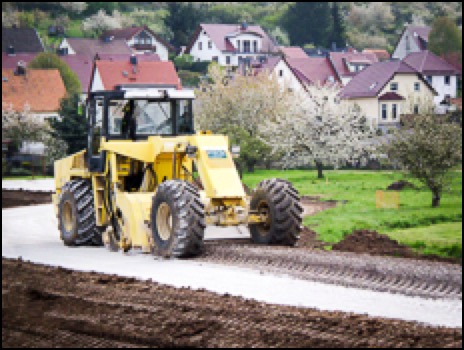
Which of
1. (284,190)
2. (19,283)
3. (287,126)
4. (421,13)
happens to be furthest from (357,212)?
(421,13)

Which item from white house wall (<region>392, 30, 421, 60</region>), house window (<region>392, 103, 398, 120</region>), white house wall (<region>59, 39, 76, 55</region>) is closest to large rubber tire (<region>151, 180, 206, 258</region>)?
house window (<region>392, 103, 398, 120</region>)

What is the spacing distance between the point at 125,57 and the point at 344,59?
10024mm

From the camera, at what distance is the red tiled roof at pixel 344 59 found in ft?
156

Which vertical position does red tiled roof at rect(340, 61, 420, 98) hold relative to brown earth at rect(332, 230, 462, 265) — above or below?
above

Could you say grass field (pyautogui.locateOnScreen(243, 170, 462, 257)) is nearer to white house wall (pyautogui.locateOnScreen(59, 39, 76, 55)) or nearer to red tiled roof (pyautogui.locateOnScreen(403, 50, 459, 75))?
red tiled roof (pyautogui.locateOnScreen(403, 50, 459, 75))

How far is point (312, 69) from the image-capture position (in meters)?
49.5

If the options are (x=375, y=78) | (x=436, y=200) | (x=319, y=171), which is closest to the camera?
(x=436, y=200)

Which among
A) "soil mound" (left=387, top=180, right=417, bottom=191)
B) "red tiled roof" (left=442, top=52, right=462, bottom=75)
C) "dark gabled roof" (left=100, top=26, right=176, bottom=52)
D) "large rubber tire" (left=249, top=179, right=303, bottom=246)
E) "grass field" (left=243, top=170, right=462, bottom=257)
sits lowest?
"grass field" (left=243, top=170, right=462, bottom=257)

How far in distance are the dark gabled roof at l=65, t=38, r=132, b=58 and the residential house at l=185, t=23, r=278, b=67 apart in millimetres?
3259

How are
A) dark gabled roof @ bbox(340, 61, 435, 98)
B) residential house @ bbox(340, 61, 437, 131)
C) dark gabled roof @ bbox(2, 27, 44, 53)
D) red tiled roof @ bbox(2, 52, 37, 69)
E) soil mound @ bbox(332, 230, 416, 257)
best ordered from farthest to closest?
red tiled roof @ bbox(2, 52, 37, 69) → dark gabled roof @ bbox(2, 27, 44, 53) → dark gabled roof @ bbox(340, 61, 435, 98) → residential house @ bbox(340, 61, 437, 131) → soil mound @ bbox(332, 230, 416, 257)

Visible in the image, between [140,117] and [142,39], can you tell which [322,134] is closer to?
[142,39]

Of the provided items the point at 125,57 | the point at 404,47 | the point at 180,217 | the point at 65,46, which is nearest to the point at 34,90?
the point at 65,46

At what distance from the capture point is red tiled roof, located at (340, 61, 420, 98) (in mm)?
46219

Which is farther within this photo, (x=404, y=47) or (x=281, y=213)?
(x=404, y=47)
